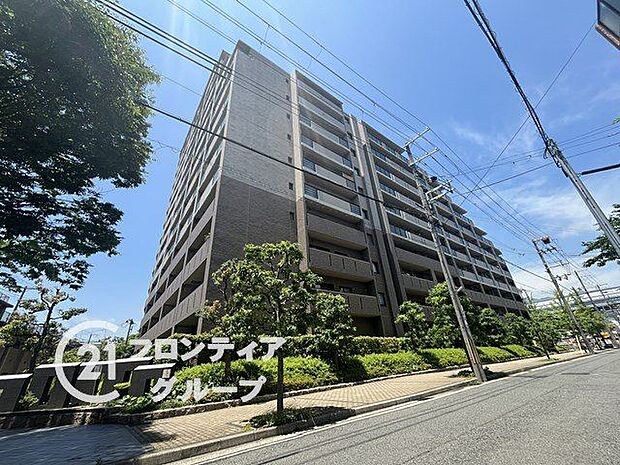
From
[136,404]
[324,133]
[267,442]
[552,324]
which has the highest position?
[324,133]

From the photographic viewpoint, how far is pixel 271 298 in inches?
312

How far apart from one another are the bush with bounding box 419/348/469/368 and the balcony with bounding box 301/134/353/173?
1741cm

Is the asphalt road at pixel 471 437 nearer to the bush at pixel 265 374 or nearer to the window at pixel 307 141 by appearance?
the bush at pixel 265 374

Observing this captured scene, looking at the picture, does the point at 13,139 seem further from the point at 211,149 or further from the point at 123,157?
the point at 211,149

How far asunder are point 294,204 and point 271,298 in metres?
14.3

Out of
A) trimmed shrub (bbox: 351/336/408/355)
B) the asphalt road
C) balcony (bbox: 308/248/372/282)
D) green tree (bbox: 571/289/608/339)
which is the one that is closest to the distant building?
the asphalt road

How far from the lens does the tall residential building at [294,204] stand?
1798cm

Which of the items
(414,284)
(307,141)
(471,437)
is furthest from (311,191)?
(471,437)

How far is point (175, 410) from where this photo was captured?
27.0 feet

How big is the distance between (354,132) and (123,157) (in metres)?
29.0

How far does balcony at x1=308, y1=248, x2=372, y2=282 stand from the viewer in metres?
18.8

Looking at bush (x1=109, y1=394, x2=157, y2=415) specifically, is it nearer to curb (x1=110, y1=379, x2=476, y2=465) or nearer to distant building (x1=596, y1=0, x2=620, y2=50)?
curb (x1=110, y1=379, x2=476, y2=465)

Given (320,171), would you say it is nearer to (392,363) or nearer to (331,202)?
(331,202)

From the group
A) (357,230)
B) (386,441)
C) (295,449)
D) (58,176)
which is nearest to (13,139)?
(58,176)
